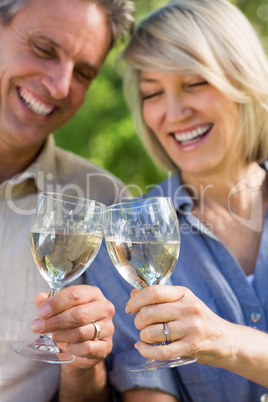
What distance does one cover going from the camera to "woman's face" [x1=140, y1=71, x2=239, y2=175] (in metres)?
2.29

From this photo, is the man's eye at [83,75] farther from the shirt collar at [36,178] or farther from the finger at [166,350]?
the finger at [166,350]

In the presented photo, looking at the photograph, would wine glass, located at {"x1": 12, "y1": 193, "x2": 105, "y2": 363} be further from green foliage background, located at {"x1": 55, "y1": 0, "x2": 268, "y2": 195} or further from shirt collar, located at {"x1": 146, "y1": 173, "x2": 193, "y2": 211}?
green foliage background, located at {"x1": 55, "y1": 0, "x2": 268, "y2": 195}

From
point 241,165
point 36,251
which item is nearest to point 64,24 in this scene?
point 241,165

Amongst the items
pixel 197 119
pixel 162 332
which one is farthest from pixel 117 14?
pixel 162 332

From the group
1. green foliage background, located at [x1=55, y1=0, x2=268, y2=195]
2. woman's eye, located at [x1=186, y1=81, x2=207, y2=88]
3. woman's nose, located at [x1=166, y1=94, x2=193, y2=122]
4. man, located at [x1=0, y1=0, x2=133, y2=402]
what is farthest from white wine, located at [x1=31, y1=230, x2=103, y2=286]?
green foliage background, located at [x1=55, y1=0, x2=268, y2=195]

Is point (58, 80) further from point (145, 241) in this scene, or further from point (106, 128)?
point (106, 128)

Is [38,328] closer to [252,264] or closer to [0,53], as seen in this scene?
[252,264]

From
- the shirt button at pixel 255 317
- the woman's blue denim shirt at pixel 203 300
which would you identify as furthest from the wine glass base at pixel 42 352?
the shirt button at pixel 255 317

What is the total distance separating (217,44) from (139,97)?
506 millimetres

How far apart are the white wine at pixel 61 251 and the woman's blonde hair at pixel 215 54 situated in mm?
1135

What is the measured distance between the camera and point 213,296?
208 cm

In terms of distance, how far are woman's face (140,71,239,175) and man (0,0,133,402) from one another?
40 cm

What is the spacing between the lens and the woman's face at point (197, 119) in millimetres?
2287

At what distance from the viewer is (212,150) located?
231cm
